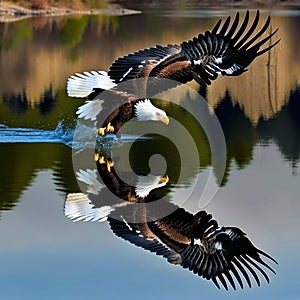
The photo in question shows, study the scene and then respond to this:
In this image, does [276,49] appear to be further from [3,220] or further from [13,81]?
[3,220]

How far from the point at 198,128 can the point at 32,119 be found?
67.6 inches

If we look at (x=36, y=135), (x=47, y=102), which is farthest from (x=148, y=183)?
(x=47, y=102)

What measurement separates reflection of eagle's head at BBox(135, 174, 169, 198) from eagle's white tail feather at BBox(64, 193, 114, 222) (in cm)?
41

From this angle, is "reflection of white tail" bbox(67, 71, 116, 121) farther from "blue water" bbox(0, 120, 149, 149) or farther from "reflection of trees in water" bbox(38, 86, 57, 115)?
"reflection of trees in water" bbox(38, 86, 57, 115)

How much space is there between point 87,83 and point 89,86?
0.03 meters

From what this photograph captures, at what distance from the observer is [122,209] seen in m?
7.66

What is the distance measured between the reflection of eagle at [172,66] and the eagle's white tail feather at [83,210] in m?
1.22

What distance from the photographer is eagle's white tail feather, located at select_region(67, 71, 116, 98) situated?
9.03m

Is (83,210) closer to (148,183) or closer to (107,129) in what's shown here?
(148,183)

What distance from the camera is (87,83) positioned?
9.11 m

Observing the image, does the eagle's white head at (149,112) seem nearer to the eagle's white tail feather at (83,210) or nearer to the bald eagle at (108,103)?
the bald eagle at (108,103)

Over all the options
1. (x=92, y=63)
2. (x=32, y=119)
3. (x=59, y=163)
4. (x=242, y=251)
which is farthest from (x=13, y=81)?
(x=242, y=251)

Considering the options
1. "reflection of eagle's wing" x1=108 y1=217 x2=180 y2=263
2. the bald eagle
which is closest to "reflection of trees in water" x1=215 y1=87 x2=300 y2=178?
the bald eagle

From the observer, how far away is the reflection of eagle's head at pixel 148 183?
825cm
